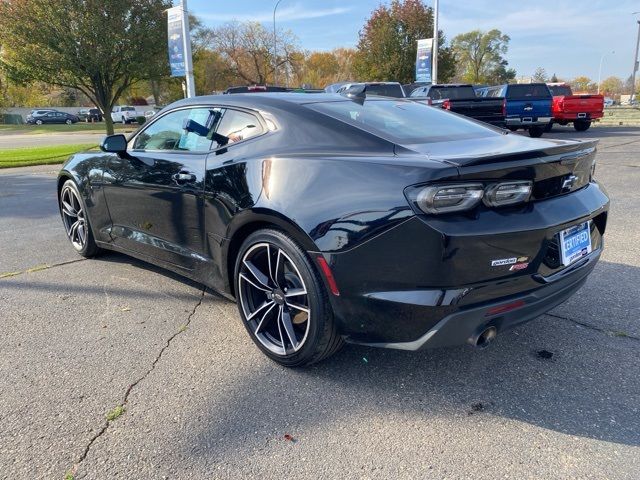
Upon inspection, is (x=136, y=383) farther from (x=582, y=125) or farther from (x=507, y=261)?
(x=582, y=125)

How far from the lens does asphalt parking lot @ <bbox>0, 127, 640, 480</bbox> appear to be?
2.19m

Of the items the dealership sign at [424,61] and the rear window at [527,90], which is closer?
the rear window at [527,90]

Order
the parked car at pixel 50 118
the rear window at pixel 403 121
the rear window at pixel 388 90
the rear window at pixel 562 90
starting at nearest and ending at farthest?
1. the rear window at pixel 403 121
2. the rear window at pixel 388 90
3. the rear window at pixel 562 90
4. the parked car at pixel 50 118

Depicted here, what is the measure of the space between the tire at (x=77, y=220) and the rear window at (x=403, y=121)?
2.81 metres

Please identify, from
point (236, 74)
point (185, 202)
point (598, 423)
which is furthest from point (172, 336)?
point (236, 74)

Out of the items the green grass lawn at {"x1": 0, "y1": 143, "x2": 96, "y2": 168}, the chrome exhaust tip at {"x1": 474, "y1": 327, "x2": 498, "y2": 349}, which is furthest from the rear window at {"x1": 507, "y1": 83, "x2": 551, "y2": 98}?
the chrome exhaust tip at {"x1": 474, "y1": 327, "x2": 498, "y2": 349}

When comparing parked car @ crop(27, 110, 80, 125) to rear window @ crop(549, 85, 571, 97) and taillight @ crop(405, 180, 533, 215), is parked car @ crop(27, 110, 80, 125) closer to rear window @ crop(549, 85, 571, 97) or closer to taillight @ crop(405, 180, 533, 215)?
rear window @ crop(549, 85, 571, 97)

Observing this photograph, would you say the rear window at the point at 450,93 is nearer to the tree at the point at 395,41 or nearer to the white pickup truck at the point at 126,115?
the tree at the point at 395,41

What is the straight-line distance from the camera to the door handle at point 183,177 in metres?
3.39

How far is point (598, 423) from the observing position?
94.0 inches

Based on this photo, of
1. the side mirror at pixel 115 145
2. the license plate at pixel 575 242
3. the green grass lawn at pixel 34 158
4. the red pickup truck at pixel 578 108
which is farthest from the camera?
the red pickup truck at pixel 578 108

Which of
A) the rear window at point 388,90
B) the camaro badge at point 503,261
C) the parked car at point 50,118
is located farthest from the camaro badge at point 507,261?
the parked car at point 50,118

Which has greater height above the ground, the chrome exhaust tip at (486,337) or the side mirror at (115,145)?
the side mirror at (115,145)

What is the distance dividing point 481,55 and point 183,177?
85.3 metres
